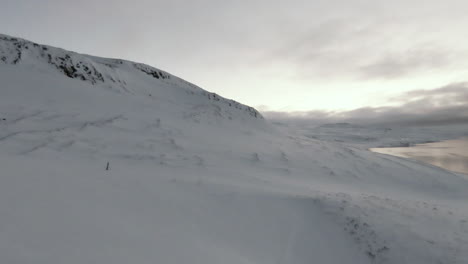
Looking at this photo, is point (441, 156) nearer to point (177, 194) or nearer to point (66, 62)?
point (177, 194)

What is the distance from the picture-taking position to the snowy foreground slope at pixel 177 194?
3477 mm

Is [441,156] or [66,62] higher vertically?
[66,62]

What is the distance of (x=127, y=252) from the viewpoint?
Answer: 313cm

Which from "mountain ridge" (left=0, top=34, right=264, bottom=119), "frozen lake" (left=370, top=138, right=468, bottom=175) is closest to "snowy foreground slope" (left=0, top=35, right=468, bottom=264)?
"mountain ridge" (left=0, top=34, right=264, bottom=119)

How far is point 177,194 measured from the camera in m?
5.63

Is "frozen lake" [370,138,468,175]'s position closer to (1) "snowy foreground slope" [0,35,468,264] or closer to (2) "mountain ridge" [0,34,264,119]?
(1) "snowy foreground slope" [0,35,468,264]

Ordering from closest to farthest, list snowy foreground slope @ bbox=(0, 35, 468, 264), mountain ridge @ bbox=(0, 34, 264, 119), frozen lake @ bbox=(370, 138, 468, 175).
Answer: snowy foreground slope @ bbox=(0, 35, 468, 264) → mountain ridge @ bbox=(0, 34, 264, 119) → frozen lake @ bbox=(370, 138, 468, 175)

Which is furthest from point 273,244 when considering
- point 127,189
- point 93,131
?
point 93,131

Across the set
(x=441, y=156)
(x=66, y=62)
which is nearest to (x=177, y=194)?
(x=66, y=62)

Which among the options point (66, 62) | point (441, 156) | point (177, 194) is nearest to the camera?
point (177, 194)

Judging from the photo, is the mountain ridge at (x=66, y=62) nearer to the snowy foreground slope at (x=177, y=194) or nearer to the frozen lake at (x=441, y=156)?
the snowy foreground slope at (x=177, y=194)

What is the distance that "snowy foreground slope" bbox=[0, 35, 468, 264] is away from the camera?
348 cm

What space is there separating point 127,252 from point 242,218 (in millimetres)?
2661

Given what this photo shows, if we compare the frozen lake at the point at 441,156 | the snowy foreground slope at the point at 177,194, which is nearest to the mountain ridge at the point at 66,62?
the snowy foreground slope at the point at 177,194
